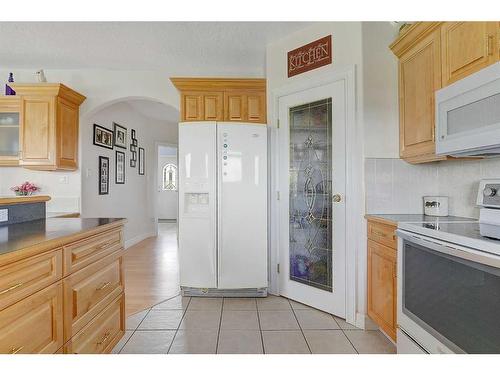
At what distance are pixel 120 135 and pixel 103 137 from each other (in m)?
0.65

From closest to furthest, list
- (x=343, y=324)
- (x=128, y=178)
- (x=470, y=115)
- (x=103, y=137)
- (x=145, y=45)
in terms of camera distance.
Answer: (x=470, y=115), (x=343, y=324), (x=145, y=45), (x=103, y=137), (x=128, y=178)

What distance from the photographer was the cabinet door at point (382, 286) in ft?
6.41

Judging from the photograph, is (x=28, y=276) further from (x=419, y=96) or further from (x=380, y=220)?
(x=419, y=96)

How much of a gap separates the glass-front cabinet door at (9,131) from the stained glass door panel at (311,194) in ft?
10.1

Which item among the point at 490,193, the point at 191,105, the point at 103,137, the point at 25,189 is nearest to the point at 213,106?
the point at 191,105

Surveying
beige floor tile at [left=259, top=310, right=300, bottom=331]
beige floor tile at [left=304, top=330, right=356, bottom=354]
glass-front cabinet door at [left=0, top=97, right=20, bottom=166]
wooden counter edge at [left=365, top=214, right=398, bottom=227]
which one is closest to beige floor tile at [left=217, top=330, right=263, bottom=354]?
beige floor tile at [left=259, top=310, right=300, bottom=331]

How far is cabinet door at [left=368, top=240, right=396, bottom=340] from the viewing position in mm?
1952

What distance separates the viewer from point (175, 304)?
2.84 meters

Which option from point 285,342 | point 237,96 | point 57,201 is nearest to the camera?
point 285,342

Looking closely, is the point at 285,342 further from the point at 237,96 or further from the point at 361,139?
the point at 237,96

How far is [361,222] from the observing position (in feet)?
7.85

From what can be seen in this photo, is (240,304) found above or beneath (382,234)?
beneath
